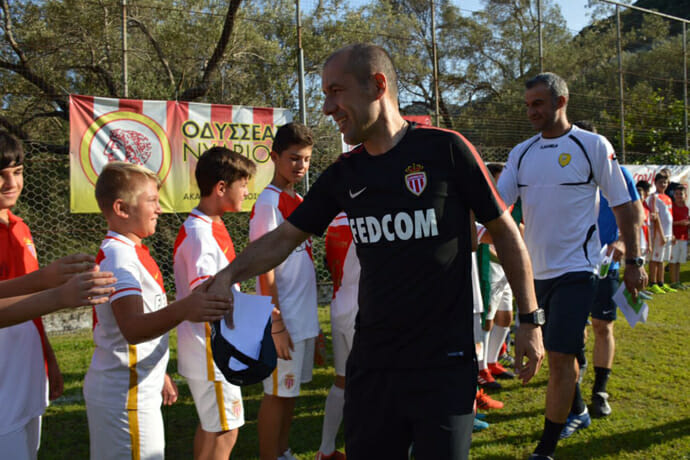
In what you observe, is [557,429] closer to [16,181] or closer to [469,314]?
[469,314]

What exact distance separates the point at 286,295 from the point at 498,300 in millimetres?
2772

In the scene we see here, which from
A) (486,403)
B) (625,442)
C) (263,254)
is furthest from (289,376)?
(625,442)

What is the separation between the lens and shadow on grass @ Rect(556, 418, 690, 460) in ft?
11.5

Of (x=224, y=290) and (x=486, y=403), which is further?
(x=486, y=403)

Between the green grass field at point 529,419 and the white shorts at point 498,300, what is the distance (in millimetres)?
681

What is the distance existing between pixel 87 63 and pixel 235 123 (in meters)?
4.31

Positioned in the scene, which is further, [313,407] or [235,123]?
[235,123]

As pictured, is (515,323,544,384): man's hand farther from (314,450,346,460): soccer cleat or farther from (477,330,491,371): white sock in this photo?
(477,330,491,371): white sock

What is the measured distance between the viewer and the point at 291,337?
10.7 ft

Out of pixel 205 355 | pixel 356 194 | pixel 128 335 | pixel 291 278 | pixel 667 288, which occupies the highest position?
pixel 356 194

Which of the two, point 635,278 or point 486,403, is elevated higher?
point 635,278

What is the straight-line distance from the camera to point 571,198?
339 centimetres

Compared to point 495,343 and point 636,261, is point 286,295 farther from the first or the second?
point 495,343

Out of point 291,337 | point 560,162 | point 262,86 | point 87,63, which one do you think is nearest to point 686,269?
point 262,86
